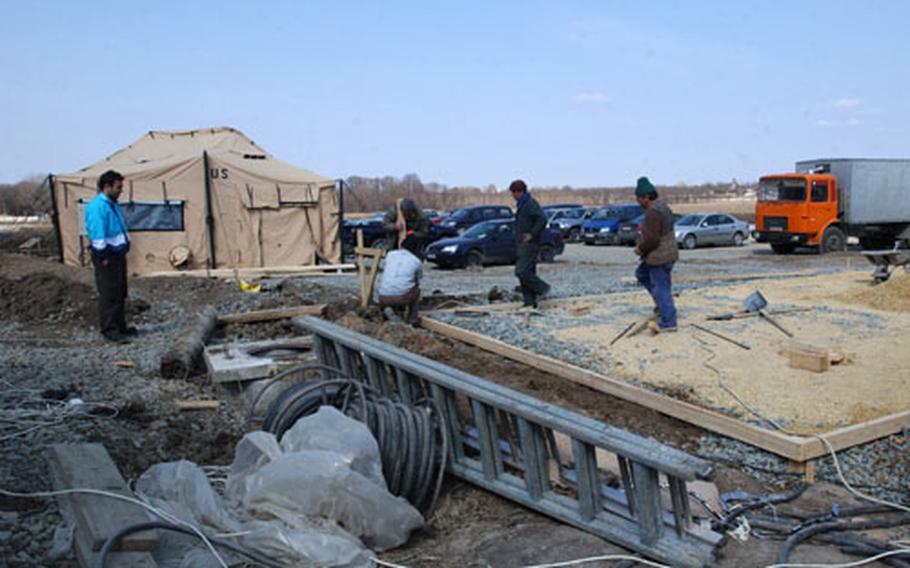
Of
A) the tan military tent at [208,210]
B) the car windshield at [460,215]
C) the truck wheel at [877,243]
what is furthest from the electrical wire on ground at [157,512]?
the truck wheel at [877,243]

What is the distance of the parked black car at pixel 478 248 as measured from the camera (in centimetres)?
2086

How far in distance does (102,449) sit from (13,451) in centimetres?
91

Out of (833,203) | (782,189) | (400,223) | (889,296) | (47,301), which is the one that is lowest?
(889,296)

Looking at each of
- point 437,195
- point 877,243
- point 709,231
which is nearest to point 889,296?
point 877,243

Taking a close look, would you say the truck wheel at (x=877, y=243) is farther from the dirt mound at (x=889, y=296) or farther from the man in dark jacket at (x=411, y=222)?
the man in dark jacket at (x=411, y=222)

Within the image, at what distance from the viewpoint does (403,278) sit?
944cm

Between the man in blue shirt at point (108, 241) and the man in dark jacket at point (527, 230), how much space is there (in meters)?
5.11

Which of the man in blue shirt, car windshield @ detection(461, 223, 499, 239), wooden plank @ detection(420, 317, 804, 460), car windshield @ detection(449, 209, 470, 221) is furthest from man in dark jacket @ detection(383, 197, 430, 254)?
car windshield @ detection(449, 209, 470, 221)

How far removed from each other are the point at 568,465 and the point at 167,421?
332 centimetres

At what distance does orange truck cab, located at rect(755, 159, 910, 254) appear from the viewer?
2359 cm

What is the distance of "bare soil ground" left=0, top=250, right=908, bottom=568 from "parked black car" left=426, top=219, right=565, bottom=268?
9.41 m

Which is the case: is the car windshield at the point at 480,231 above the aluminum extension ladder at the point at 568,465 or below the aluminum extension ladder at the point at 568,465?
above

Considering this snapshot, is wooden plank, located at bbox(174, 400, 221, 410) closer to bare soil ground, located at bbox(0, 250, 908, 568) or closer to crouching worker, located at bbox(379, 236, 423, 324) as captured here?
bare soil ground, located at bbox(0, 250, 908, 568)

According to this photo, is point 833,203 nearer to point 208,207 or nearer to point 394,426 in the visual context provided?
point 208,207
